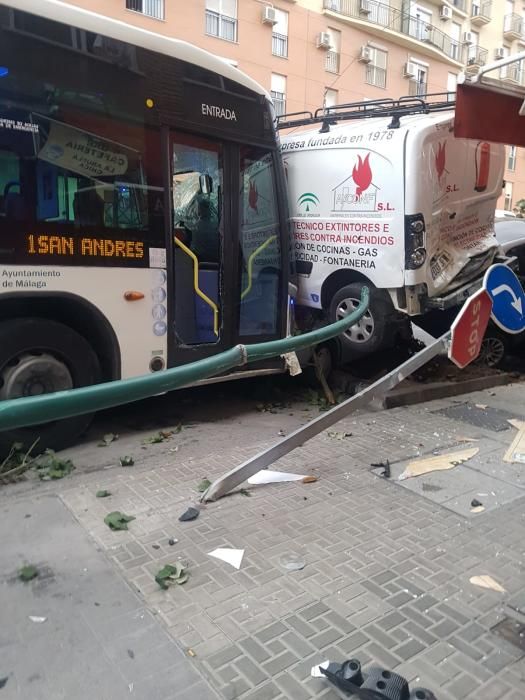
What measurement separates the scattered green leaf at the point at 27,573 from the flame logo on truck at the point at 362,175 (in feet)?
14.8

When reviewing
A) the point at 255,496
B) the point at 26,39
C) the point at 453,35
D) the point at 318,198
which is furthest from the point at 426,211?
the point at 453,35

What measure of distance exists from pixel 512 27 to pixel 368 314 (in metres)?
37.7

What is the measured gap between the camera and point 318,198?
6.28m

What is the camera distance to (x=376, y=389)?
4.29 m

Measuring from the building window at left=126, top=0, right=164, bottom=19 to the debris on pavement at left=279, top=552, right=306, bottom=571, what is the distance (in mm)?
20635

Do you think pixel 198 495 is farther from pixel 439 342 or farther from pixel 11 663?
pixel 439 342

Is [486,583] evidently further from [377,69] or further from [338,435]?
[377,69]

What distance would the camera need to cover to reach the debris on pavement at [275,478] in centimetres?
415

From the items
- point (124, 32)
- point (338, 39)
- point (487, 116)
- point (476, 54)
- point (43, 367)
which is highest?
point (476, 54)

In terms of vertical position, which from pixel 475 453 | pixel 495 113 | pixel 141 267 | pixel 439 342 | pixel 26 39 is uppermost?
pixel 26 39

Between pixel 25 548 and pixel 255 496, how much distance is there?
4.74ft

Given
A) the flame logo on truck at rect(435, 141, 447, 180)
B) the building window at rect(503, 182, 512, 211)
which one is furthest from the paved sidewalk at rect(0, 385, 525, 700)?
the building window at rect(503, 182, 512, 211)

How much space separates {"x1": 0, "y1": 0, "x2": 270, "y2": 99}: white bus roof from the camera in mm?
3950

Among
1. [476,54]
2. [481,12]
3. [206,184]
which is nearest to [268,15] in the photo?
[476,54]
